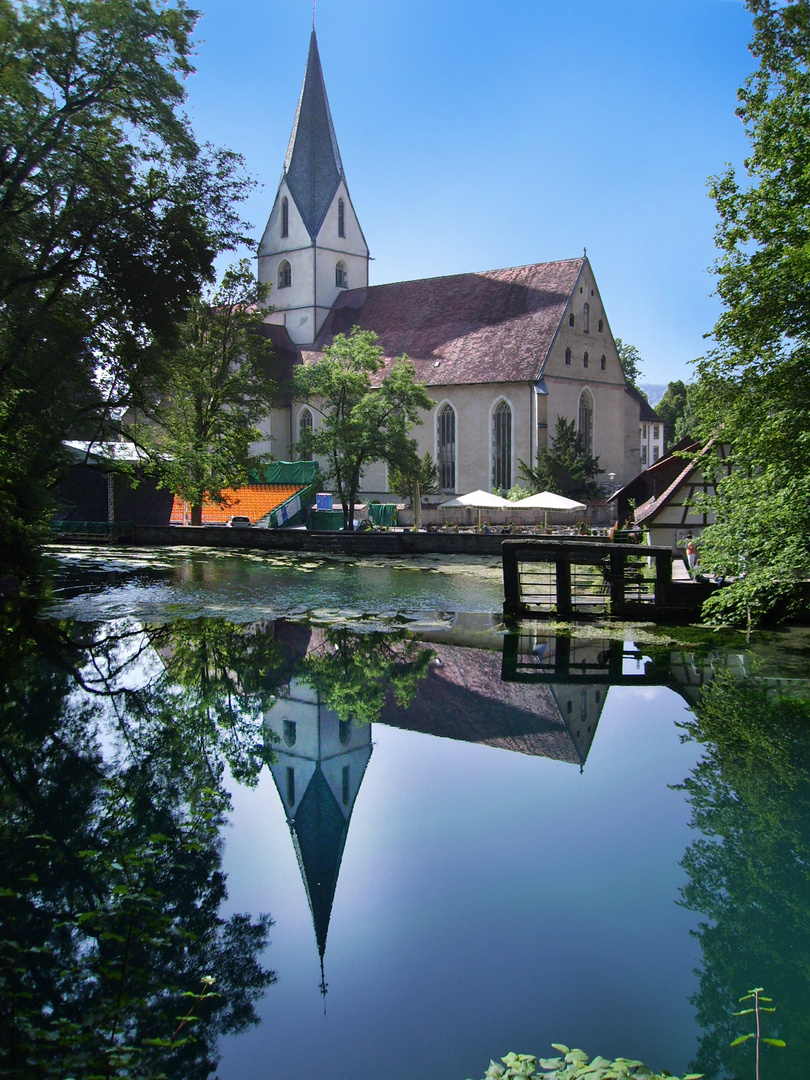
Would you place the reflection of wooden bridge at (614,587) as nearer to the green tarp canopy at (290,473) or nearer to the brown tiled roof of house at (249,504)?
the brown tiled roof of house at (249,504)

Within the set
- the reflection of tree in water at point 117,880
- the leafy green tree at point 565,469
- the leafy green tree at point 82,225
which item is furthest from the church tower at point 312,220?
the reflection of tree in water at point 117,880

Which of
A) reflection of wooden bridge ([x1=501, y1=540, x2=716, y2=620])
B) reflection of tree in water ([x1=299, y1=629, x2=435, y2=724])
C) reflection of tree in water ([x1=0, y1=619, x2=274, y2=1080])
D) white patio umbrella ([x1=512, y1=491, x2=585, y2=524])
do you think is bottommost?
reflection of tree in water ([x1=0, y1=619, x2=274, y2=1080])

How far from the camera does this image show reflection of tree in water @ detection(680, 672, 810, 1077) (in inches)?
187

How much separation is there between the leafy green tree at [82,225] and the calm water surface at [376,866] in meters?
4.86

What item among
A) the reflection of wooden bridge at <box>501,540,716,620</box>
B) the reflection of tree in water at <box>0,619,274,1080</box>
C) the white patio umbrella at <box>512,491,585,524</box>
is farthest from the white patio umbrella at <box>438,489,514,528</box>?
the reflection of tree in water at <box>0,619,274,1080</box>

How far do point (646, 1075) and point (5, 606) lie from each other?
16324 mm

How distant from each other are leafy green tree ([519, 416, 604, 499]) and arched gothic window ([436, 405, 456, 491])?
474cm

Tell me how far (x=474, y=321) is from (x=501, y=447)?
7081mm

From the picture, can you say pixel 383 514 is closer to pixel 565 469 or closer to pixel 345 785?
pixel 565 469

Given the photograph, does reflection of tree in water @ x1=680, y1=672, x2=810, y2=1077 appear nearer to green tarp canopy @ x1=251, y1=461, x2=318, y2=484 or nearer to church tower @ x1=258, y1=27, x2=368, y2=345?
green tarp canopy @ x1=251, y1=461, x2=318, y2=484

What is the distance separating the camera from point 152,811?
743 cm

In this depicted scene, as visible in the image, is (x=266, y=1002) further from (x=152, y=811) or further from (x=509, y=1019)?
(x=152, y=811)

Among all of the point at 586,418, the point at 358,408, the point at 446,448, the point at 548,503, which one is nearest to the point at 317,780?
the point at 548,503

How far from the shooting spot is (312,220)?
5225cm
